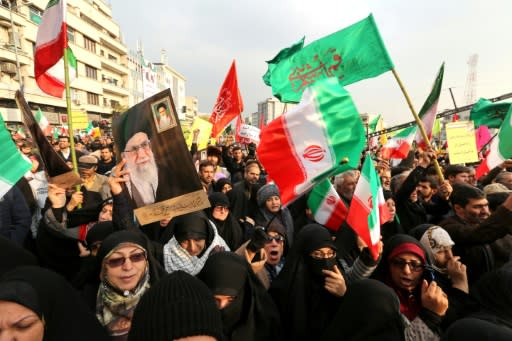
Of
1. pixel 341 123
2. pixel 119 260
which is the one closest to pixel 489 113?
pixel 341 123

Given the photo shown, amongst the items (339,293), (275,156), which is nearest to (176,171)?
(275,156)

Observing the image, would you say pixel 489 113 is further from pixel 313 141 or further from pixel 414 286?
pixel 414 286

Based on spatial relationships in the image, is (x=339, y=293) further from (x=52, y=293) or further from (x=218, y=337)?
(x=52, y=293)

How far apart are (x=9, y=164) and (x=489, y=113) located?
24.5 ft

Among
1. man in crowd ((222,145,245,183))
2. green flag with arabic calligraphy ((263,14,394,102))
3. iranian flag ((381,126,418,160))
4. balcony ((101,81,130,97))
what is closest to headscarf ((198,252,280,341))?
green flag with arabic calligraphy ((263,14,394,102))

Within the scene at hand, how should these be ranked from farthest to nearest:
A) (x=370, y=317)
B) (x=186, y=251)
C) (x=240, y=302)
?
1. (x=186, y=251)
2. (x=240, y=302)
3. (x=370, y=317)

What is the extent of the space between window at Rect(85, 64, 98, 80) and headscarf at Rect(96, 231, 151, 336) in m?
40.2

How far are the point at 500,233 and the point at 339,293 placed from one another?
1.30 meters

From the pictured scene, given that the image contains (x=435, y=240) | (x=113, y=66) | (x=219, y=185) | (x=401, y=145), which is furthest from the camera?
(x=113, y=66)

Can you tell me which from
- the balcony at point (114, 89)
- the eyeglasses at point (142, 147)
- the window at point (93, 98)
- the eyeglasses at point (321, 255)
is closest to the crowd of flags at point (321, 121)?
the eyeglasses at point (321, 255)

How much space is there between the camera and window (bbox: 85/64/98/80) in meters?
36.0

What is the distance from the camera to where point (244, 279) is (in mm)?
2047

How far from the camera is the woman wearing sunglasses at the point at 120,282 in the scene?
6.03 ft

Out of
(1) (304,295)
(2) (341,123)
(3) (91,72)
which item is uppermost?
(3) (91,72)
